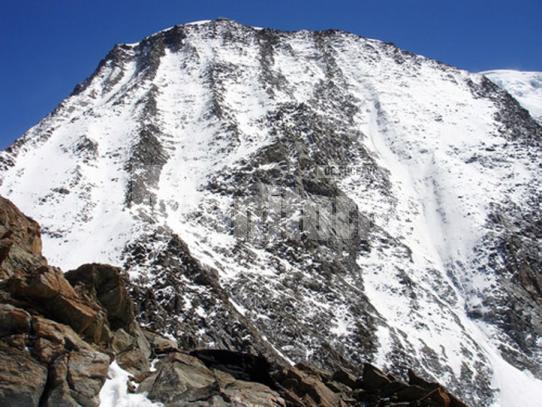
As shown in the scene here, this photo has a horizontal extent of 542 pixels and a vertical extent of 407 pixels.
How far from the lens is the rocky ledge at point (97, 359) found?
1908 cm

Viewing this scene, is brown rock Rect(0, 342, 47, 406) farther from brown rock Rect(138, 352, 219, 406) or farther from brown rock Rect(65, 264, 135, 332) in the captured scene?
brown rock Rect(65, 264, 135, 332)

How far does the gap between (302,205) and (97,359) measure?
67.8m

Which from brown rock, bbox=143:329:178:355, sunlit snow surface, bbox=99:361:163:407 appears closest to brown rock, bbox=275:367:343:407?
brown rock, bbox=143:329:178:355

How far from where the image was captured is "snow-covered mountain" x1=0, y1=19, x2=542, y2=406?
219 feet

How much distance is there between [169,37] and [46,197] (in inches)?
2852

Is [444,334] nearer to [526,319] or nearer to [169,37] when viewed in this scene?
[526,319]

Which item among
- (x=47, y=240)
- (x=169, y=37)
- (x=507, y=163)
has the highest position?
(x=169, y=37)

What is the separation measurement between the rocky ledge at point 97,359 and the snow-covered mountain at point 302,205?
95.5ft

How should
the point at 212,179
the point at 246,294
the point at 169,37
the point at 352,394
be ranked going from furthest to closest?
the point at 169,37, the point at 212,179, the point at 246,294, the point at 352,394

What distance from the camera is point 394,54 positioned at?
15425cm

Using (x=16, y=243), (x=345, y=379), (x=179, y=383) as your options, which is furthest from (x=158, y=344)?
(x=345, y=379)

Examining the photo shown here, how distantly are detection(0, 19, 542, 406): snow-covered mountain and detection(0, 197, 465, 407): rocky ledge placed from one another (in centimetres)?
2911

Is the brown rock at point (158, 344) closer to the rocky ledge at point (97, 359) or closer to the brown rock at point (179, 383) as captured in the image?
the rocky ledge at point (97, 359)

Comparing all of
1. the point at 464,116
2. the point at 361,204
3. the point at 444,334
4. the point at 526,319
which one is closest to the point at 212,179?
the point at 361,204
